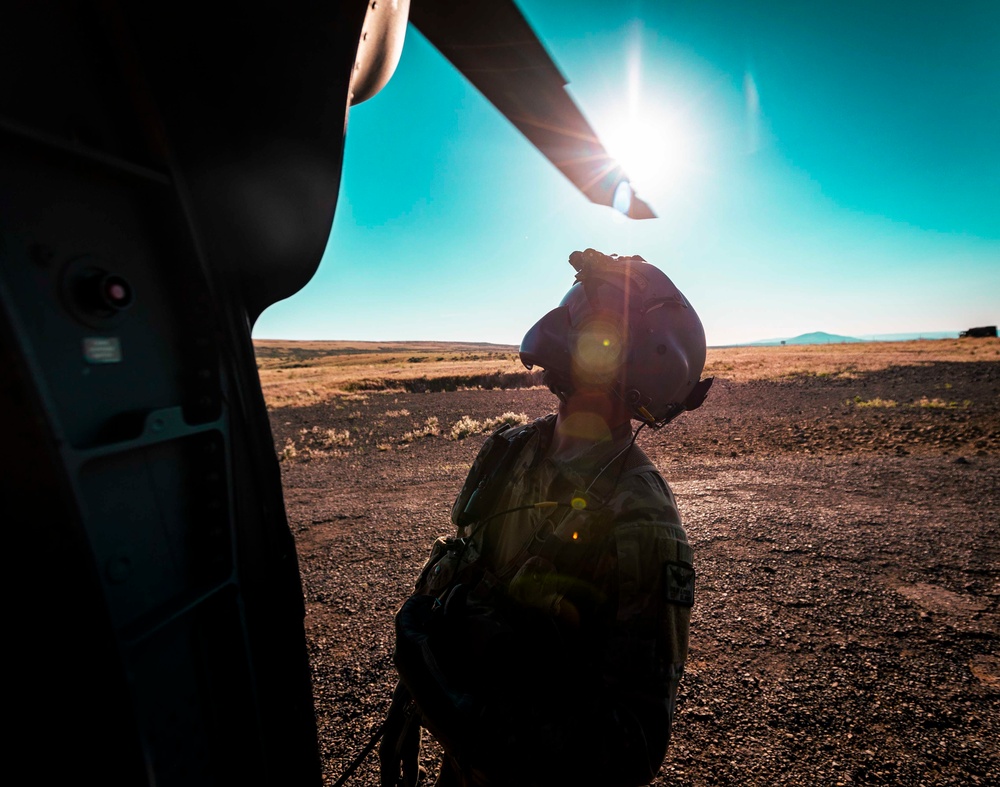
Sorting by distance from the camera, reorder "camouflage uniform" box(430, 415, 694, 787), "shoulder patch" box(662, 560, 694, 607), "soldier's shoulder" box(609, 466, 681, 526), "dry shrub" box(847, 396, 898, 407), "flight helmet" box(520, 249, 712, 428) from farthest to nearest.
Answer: "dry shrub" box(847, 396, 898, 407)
"flight helmet" box(520, 249, 712, 428)
"soldier's shoulder" box(609, 466, 681, 526)
"shoulder patch" box(662, 560, 694, 607)
"camouflage uniform" box(430, 415, 694, 787)

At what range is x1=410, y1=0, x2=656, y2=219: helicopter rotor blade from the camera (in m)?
1.65

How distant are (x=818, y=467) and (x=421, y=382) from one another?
2989 centimetres

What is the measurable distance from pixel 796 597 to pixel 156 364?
18.2 ft

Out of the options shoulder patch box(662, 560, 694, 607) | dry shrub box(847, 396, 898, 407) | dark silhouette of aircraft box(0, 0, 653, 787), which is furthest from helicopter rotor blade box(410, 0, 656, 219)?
dry shrub box(847, 396, 898, 407)

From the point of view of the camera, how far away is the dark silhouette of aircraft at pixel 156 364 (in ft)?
2.93

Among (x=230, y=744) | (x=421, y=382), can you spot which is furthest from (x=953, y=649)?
(x=421, y=382)

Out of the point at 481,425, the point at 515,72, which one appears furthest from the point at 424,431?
the point at 515,72

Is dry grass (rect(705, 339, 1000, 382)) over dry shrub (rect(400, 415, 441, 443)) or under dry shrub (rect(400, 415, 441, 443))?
over

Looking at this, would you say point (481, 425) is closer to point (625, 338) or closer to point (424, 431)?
point (424, 431)

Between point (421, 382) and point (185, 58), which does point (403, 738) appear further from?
point (421, 382)

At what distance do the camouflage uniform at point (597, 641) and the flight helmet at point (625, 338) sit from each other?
1.09ft

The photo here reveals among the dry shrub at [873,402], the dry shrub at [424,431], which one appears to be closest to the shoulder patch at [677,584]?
the dry shrub at [424,431]

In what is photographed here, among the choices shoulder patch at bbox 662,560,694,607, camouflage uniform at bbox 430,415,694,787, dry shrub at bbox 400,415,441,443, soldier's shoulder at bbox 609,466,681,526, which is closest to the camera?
camouflage uniform at bbox 430,415,694,787

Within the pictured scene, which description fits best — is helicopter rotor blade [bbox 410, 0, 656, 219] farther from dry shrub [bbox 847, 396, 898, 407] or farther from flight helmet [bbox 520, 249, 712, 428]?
dry shrub [bbox 847, 396, 898, 407]
